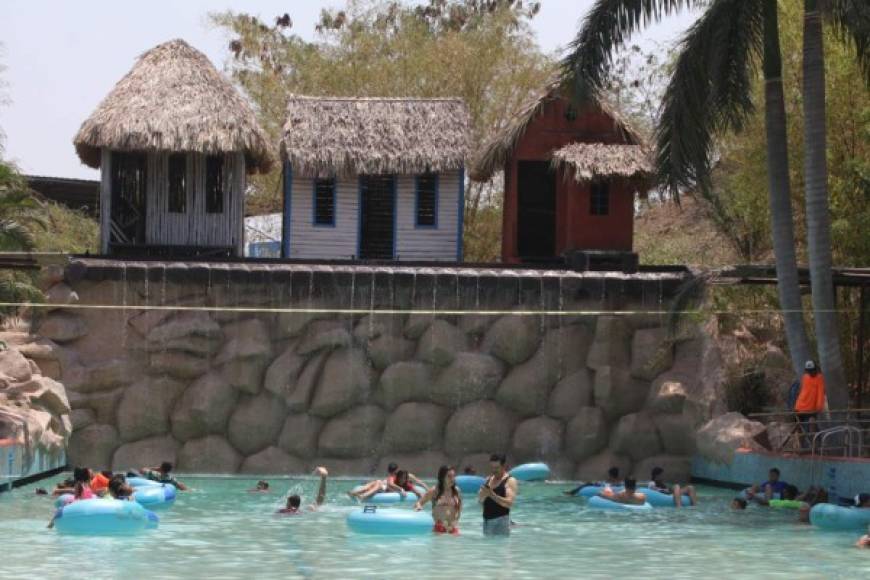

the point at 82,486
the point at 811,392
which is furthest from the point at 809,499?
the point at 82,486

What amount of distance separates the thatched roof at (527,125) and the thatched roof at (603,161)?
78cm

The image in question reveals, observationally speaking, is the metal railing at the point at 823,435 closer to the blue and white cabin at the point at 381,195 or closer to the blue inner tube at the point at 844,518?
the blue inner tube at the point at 844,518

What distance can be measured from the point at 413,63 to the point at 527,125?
31.6 ft

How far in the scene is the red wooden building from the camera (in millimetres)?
31422

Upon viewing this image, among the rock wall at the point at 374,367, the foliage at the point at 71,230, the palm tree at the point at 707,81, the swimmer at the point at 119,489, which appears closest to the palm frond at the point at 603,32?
the palm tree at the point at 707,81

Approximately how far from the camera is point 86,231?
133 ft

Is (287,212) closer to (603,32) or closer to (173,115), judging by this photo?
(173,115)

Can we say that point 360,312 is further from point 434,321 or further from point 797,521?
point 797,521

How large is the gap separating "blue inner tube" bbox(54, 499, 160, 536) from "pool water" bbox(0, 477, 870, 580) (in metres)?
0.17

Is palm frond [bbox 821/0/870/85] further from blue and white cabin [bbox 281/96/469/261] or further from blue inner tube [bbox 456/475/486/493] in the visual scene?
blue and white cabin [bbox 281/96/469/261]

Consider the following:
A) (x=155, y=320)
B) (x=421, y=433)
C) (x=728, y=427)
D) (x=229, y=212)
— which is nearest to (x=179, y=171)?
(x=229, y=212)

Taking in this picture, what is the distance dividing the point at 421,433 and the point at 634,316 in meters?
4.30

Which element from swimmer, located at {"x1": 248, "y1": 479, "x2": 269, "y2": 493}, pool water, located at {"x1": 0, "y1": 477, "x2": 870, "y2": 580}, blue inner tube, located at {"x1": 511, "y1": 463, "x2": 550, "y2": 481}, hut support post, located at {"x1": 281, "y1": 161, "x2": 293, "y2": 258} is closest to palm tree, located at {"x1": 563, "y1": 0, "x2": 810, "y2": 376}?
blue inner tube, located at {"x1": 511, "y1": 463, "x2": 550, "y2": 481}

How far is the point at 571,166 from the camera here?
102ft
